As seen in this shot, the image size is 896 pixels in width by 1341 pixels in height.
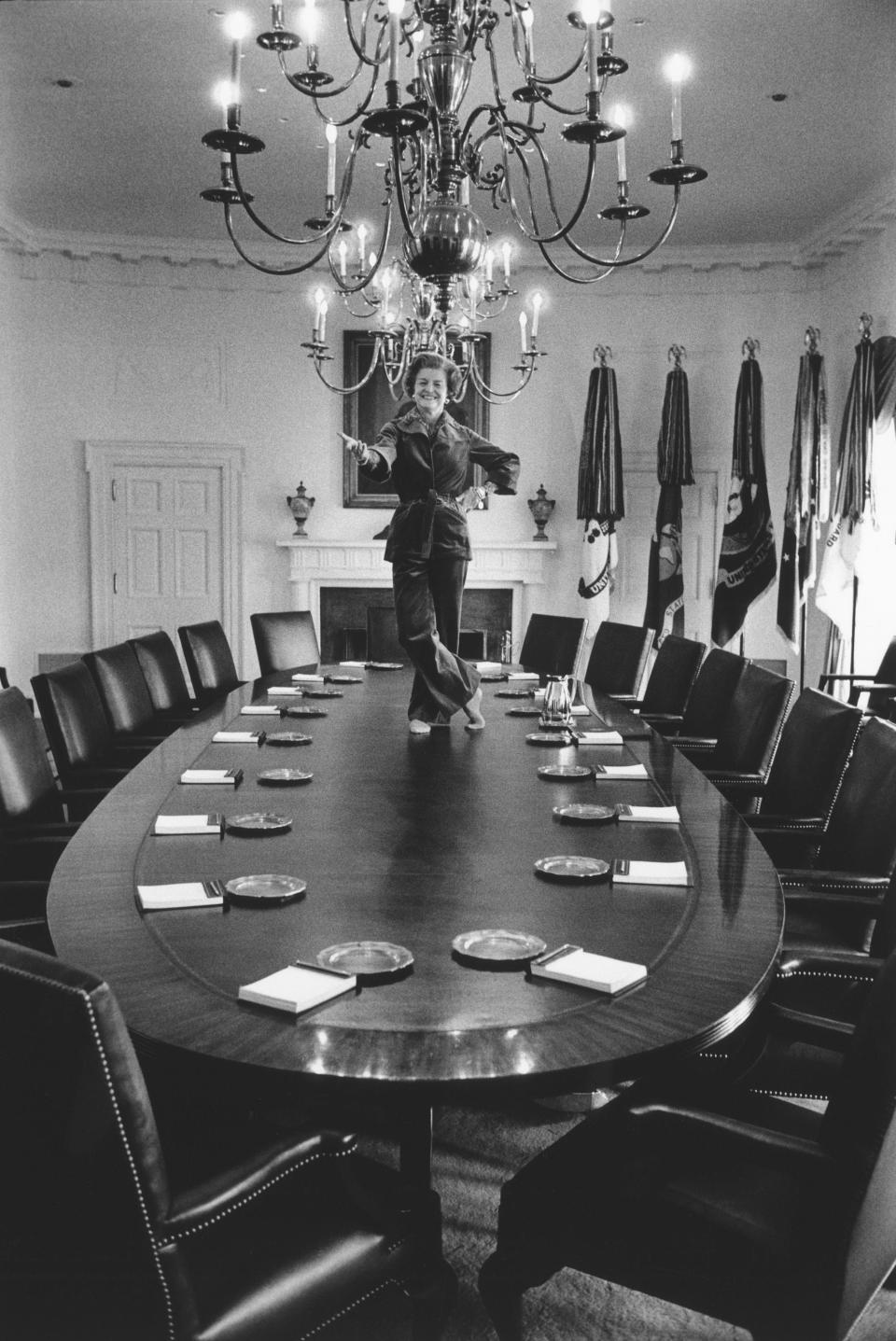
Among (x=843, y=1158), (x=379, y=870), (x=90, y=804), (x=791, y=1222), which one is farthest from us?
(x=90, y=804)

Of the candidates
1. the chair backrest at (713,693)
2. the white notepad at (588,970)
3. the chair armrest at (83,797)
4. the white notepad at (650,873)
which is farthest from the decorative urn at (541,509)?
the white notepad at (588,970)

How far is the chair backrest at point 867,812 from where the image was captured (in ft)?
7.86

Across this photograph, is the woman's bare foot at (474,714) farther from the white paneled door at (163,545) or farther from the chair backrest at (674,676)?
the white paneled door at (163,545)

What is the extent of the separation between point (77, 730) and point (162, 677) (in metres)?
1.23

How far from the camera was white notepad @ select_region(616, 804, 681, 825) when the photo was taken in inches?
95.2

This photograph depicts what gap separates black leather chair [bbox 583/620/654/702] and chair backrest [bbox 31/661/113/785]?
2217 mm

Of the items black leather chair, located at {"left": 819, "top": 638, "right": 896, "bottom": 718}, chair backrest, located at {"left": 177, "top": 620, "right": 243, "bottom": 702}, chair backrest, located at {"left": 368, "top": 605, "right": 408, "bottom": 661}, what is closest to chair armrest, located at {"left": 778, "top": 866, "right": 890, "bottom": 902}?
chair backrest, located at {"left": 177, "top": 620, "right": 243, "bottom": 702}

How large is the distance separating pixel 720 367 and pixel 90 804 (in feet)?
20.1

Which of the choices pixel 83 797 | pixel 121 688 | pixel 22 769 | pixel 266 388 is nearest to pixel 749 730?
pixel 83 797

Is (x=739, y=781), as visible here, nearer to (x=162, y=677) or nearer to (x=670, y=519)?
(x=162, y=677)

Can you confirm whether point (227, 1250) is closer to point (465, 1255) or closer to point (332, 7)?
point (465, 1255)

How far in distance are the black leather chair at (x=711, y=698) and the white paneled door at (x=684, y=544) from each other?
12.6 ft

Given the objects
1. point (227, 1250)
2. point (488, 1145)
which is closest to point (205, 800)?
point (488, 1145)

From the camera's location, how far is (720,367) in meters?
7.96
